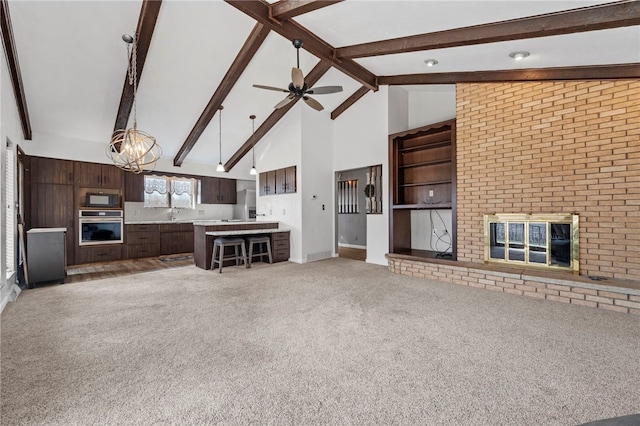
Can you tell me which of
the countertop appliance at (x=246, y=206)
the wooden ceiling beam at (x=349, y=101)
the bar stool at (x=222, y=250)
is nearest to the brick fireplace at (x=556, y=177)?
the wooden ceiling beam at (x=349, y=101)

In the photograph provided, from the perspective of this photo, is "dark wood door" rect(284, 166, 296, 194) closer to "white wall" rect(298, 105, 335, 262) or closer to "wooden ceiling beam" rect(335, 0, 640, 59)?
"white wall" rect(298, 105, 335, 262)

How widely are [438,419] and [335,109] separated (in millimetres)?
6291

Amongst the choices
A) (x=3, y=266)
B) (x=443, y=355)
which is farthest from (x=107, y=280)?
(x=443, y=355)

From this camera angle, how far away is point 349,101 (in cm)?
638

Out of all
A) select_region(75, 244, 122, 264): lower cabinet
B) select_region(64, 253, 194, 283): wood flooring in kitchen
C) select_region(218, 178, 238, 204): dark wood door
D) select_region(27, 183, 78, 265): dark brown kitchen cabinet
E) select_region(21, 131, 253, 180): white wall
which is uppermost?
select_region(21, 131, 253, 180): white wall

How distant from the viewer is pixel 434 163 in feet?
17.4

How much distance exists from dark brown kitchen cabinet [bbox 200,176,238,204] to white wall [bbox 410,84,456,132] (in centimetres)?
539

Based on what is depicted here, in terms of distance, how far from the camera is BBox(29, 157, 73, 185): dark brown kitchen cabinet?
5469mm

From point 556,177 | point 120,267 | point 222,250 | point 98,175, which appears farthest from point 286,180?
point 556,177

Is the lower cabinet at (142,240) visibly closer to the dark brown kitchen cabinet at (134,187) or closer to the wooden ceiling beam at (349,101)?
the dark brown kitchen cabinet at (134,187)

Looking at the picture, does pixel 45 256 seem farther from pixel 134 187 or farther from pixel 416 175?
pixel 416 175

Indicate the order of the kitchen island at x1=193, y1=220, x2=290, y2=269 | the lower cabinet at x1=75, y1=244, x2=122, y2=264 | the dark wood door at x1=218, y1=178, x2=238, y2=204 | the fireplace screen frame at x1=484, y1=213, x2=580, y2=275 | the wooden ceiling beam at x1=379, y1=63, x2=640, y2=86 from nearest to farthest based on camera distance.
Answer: the wooden ceiling beam at x1=379, y1=63, x2=640, y2=86
the fireplace screen frame at x1=484, y1=213, x2=580, y2=275
the kitchen island at x1=193, y1=220, x2=290, y2=269
the lower cabinet at x1=75, y1=244, x2=122, y2=264
the dark wood door at x1=218, y1=178, x2=238, y2=204

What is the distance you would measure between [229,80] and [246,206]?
14.0 feet

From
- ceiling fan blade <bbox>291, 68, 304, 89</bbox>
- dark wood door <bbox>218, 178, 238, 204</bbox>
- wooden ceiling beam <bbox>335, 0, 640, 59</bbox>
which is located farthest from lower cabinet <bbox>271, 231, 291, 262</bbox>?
wooden ceiling beam <bbox>335, 0, 640, 59</bbox>
